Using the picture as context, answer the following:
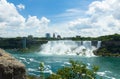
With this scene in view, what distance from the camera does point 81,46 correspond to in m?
164

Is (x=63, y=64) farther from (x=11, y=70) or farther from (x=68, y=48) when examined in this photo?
(x=68, y=48)

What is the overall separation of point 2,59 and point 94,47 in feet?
501

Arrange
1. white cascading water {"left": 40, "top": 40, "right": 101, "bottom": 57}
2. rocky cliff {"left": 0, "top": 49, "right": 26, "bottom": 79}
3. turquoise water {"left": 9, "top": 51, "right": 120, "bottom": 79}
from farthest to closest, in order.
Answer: white cascading water {"left": 40, "top": 40, "right": 101, "bottom": 57}
turquoise water {"left": 9, "top": 51, "right": 120, "bottom": 79}
rocky cliff {"left": 0, "top": 49, "right": 26, "bottom": 79}

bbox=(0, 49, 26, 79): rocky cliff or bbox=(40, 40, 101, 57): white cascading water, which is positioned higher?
bbox=(0, 49, 26, 79): rocky cliff

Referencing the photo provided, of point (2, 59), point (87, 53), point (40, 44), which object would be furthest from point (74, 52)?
point (2, 59)

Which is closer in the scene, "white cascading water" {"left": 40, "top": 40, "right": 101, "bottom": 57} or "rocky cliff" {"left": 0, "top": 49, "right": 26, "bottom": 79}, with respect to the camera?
"rocky cliff" {"left": 0, "top": 49, "right": 26, "bottom": 79}

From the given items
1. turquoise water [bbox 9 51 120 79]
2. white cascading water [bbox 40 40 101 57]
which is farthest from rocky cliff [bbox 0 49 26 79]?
white cascading water [bbox 40 40 101 57]

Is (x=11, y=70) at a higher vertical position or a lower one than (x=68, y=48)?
higher

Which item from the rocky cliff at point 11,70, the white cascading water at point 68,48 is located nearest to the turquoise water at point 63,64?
the rocky cliff at point 11,70

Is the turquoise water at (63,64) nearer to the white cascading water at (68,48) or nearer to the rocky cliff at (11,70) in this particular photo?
the rocky cliff at (11,70)

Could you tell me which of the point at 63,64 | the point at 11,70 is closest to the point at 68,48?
the point at 63,64

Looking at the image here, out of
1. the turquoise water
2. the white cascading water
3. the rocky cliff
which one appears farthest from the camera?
the white cascading water

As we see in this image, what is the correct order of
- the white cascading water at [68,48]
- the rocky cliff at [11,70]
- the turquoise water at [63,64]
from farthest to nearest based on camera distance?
the white cascading water at [68,48] → the turquoise water at [63,64] → the rocky cliff at [11,70]

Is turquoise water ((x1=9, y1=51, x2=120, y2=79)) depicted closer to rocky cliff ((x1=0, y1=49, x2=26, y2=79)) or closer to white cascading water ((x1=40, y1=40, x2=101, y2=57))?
rocky cliff ((x1=0, y1=49, x2=26, y2=79))
